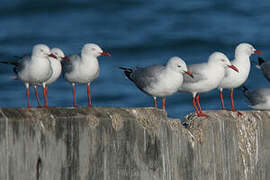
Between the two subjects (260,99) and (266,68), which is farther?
(266,68)

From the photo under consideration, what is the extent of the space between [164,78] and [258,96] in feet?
9.56

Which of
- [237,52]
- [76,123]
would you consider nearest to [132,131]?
[76,123]

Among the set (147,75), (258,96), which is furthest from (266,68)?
(147,75)

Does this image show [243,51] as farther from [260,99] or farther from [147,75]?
[147,75]

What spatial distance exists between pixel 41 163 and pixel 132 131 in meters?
0.98

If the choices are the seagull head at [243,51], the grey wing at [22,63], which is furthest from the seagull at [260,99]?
the grey wing at [22,63]

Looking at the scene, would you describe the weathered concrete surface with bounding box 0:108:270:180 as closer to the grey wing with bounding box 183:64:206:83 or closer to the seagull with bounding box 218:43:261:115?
the grey wing with bounding box 183:64:206:83

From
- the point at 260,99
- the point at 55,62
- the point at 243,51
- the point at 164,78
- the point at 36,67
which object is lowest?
the point at 260,99

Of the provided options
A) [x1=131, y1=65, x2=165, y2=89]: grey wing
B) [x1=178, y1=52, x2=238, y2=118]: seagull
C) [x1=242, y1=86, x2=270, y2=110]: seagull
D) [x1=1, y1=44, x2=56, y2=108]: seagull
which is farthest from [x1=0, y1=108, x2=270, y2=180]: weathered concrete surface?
[x1=242, y1=86, x2=270, y2=110]: seagull

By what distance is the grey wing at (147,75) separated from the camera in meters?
7.75

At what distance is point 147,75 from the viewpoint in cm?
779

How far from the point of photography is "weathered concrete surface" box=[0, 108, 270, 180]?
192 inches

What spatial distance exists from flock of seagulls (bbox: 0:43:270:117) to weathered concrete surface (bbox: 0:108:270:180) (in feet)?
1.48

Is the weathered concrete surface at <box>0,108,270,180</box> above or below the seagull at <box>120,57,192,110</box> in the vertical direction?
below
